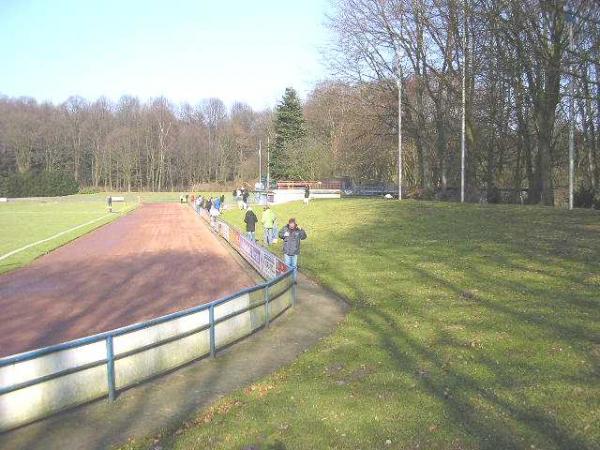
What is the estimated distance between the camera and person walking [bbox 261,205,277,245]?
961 inches

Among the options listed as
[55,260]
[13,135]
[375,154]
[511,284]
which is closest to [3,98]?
[13,135]

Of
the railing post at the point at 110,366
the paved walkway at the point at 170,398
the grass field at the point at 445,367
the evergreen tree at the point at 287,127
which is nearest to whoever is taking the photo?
the grass field at the point at 445,367

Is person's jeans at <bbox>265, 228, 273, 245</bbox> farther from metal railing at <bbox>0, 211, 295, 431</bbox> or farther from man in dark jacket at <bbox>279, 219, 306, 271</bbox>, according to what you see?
metal railing at <bbox>0, 211, 295, 431</bbox>

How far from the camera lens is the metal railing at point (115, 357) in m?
6.83

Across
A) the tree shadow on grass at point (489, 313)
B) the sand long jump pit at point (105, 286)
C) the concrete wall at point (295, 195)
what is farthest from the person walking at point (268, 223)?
the concrete wall at point (295, 195)

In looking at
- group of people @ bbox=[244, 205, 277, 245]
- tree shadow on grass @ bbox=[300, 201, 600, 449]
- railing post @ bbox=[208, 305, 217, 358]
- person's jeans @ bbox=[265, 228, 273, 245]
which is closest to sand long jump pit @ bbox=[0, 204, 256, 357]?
group of people @ bbox=[244, 205, 277, 245]

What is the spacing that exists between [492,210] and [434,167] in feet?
85.3

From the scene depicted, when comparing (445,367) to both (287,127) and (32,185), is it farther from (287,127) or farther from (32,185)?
(32,185)

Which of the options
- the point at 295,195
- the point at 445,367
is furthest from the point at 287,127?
the point at 445,367

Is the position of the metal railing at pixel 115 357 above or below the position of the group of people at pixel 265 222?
below

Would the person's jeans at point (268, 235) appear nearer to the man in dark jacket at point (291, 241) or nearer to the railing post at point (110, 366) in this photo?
the man in dark jacket at point (291, 241)

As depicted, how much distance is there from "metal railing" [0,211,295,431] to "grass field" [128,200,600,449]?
1462 mm

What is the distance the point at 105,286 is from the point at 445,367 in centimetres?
1178

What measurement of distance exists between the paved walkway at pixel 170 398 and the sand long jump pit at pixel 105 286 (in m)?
3.83
